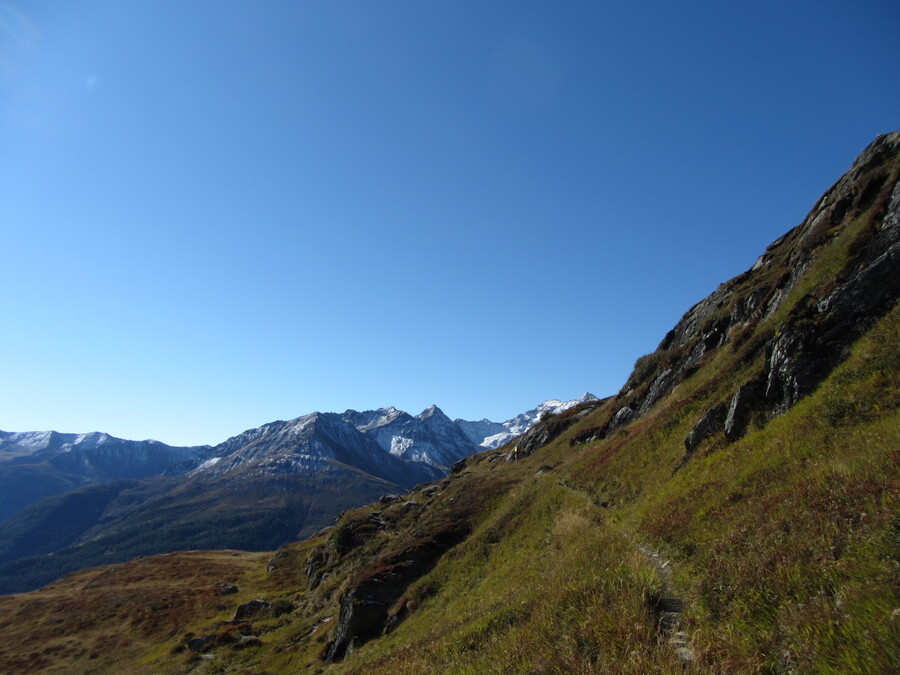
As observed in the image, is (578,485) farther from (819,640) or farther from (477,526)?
(819,640)

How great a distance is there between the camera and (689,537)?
514 inches

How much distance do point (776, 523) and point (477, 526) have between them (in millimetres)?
29523

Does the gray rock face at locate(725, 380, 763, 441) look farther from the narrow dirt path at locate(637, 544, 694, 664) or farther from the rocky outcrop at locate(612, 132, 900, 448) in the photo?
the narrow dirt path at locate(637, 544, 694, 664)

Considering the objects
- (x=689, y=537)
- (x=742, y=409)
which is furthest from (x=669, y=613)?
(x=742, y=409)

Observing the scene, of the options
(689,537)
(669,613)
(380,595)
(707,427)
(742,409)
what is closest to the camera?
(669,613)

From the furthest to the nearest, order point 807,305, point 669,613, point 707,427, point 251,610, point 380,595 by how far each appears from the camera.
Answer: point 251,610 → point 380,595 → point 807,305 → point 707,427 → point 669,613

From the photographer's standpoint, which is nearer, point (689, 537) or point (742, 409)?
point (689, 537)

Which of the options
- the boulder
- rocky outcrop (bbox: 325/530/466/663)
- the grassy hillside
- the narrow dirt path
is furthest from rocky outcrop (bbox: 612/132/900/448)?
the boulder

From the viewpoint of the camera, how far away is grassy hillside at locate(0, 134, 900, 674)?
755 cm

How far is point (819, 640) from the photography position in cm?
582

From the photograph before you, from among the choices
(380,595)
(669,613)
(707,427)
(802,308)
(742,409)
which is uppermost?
(802,308)

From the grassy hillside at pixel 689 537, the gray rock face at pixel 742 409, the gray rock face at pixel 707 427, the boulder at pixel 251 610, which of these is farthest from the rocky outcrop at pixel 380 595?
the gray rock face at pixel 742 409

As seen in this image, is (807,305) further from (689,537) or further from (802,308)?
(689,537)

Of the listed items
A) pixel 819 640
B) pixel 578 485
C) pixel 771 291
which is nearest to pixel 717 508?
pixel 819 640
